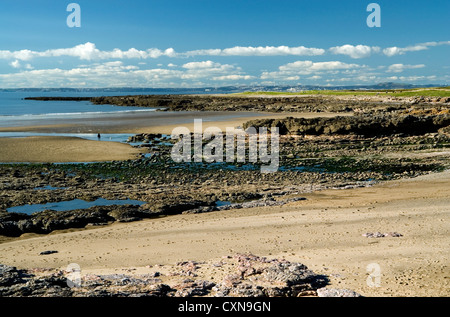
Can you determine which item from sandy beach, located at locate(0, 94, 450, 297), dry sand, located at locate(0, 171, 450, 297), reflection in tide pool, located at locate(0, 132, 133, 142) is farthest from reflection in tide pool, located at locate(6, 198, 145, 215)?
reflection in tide pool, located at locate(0, 132, 133, 142)

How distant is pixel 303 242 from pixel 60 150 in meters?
25.0

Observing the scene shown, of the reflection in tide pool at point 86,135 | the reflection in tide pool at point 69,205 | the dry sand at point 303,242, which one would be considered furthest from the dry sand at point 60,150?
the dry sand at point 303,242

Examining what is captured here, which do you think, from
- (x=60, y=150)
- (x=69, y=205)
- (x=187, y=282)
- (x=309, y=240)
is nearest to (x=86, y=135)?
(x=60, y=150)

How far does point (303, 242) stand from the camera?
12258mm

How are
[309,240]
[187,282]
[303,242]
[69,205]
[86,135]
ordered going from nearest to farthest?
[187,282] → [303,242] → [309,240] → [69,205] → [86,135]

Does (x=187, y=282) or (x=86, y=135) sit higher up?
(x=86, y=135)

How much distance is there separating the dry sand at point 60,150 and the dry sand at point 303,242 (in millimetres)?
15454

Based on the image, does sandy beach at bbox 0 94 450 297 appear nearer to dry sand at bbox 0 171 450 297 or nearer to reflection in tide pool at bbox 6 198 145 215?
dry sand at bbox 0 171 450 297

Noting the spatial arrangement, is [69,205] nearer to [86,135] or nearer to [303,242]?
[303,242]

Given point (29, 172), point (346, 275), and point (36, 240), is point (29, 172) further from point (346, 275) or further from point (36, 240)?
point (346, 275)

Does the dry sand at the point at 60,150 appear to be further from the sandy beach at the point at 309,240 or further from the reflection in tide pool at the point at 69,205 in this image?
the sandy beach at the point at 309,240

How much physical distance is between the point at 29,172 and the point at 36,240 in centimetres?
1203

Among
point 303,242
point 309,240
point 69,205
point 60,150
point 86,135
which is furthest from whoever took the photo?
point 86,135

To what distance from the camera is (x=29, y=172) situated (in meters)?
23.9
